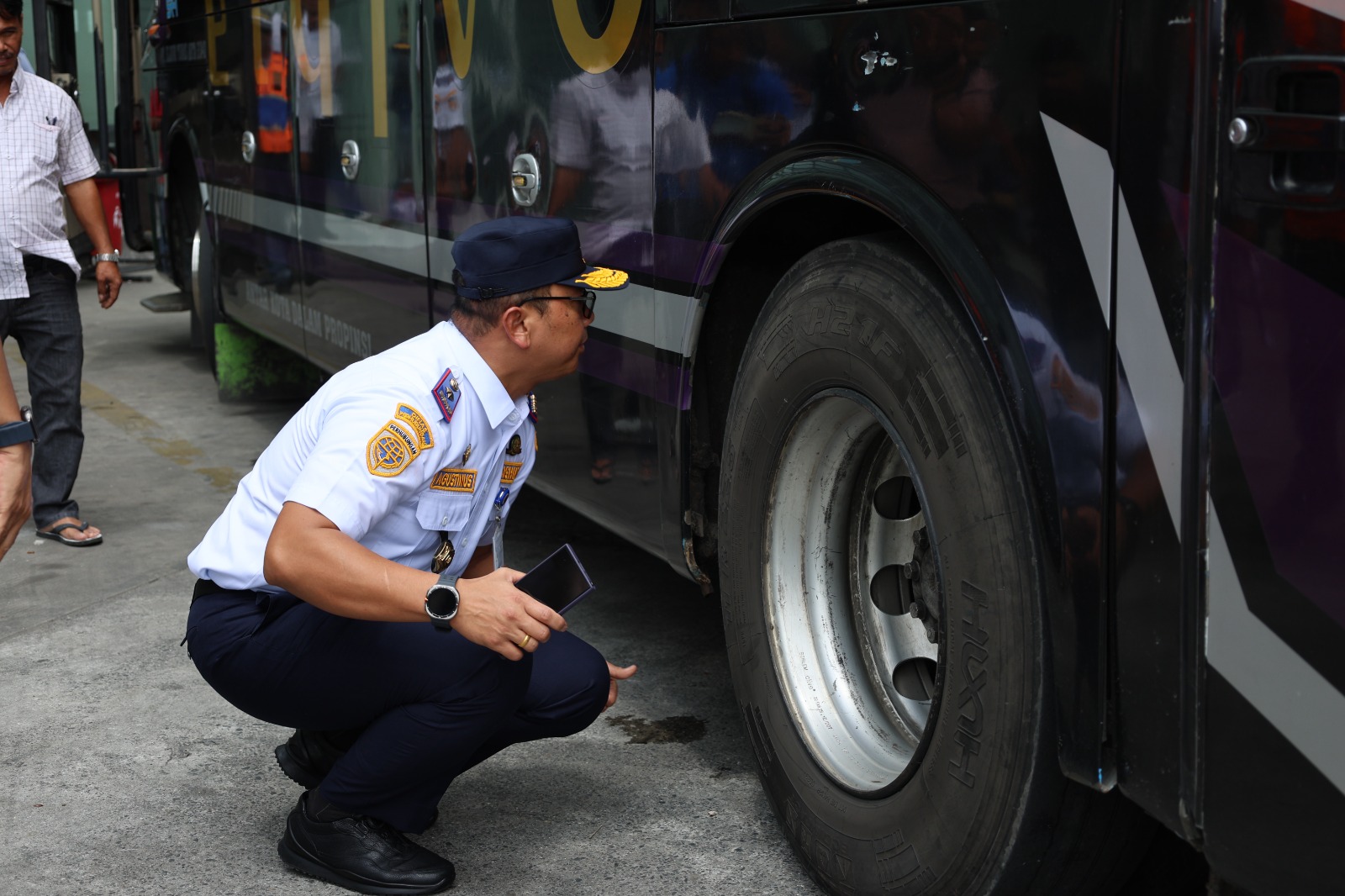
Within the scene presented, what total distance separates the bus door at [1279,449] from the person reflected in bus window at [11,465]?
2.08m

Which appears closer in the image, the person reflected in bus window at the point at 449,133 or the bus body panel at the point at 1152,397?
the bus body panel at the point at 1152,397

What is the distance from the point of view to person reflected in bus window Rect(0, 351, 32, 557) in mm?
2801

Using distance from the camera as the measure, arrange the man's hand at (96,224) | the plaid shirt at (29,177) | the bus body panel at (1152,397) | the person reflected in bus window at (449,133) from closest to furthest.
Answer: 1. the bus body panel at (1152,397)
2. the person reflected in bus window at (449,133)
3. the plaid shirt at (29,177)
4. the man's hand at (96,224)

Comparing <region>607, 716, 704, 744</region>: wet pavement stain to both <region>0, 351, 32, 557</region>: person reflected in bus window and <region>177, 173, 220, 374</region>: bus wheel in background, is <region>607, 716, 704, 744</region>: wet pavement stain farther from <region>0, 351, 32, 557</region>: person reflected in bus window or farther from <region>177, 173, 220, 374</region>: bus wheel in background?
<region>177, 173, 220, 374</region>: bus wheel in background

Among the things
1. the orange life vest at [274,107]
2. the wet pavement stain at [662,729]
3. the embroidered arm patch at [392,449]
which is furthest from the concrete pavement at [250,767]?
the orange life vest at [274,107]

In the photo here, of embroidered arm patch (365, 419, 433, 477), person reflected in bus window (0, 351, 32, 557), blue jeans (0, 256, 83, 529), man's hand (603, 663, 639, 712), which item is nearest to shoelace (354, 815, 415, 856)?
man's hand (603, 663, 639, 712)

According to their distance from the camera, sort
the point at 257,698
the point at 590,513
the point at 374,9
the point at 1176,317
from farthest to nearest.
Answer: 1. the point at 374,9
2. the point at 590,513
3. the point at 257,698
4. the point at 1176,317

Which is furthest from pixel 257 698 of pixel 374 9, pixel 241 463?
pixel 241 463

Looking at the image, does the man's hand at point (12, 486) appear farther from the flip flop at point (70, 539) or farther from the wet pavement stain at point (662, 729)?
the flip flop at point (70, 539)

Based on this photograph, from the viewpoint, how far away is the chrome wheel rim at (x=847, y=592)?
2.61 metres

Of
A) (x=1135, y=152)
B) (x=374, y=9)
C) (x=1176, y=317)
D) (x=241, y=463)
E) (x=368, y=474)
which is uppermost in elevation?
(x=374, y=9)

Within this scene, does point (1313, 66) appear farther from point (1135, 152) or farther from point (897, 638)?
point (897, 638)

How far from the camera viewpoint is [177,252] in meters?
7.91

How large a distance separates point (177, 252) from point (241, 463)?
2212 millimetres
